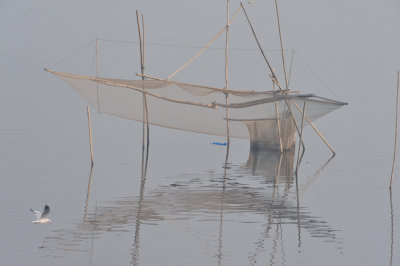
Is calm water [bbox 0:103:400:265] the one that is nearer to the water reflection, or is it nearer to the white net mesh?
the water reflection

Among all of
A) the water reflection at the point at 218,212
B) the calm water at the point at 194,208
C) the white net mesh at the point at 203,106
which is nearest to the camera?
the calm water at the point at 194,208

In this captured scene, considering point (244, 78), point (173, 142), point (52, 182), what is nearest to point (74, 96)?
point (244, 78)

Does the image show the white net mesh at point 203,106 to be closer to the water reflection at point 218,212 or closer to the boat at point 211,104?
the boat at point 211,104

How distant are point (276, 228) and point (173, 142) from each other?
1185 cm

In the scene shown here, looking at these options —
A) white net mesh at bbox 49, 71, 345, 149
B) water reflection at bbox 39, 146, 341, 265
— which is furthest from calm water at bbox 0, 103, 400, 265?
white net mesh at bbox 49, 71, 345, 149

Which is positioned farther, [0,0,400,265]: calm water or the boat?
the boat

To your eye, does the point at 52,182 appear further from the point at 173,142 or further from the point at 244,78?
the point at 244,78

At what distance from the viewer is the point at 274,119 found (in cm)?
1883

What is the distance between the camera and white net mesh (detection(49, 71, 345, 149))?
16.9 metres

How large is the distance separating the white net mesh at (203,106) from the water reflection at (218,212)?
160 cm

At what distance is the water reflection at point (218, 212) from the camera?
1064 cm

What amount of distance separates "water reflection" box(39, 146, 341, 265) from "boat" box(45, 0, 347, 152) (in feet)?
5.24

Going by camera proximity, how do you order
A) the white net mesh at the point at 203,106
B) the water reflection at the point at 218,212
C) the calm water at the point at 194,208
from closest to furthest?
the calm water at the point at 194,208 → the water reflection at the point at 218,212 → the white net mesh at the point at 203,106

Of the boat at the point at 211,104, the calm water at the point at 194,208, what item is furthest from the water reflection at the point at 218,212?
the boat at the point at 211,104
